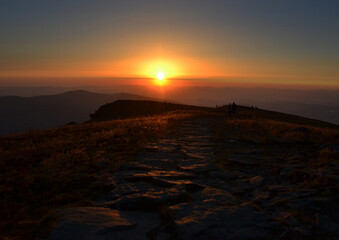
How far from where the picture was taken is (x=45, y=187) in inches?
219

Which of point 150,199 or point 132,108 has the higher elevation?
point 150,199

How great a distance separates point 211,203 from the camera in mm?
4574

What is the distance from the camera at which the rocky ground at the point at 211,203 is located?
3.58m

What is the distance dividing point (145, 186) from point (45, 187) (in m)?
2.51

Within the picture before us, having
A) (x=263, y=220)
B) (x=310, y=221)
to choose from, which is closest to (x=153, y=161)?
(x=263, y=220)

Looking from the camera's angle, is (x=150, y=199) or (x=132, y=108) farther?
(x=132, y=108)

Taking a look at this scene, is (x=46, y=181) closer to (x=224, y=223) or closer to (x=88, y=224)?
(x=88, y=224)

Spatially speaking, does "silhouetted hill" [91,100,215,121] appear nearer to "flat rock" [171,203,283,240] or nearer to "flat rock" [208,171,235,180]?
"flat rock" [208,171,235,180]

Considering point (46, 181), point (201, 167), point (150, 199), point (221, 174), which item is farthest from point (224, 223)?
point (46, 181)

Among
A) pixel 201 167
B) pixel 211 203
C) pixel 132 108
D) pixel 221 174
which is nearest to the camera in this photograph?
pixel 211 203

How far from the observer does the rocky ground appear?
3580 millimetres

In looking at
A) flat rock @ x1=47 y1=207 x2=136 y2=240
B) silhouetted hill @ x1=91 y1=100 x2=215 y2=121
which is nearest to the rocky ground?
flat rock @ x1=47 y1=207 x2=136 y2=240

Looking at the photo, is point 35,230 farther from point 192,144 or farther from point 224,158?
point 192,144

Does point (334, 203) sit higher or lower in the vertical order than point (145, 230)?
higher
